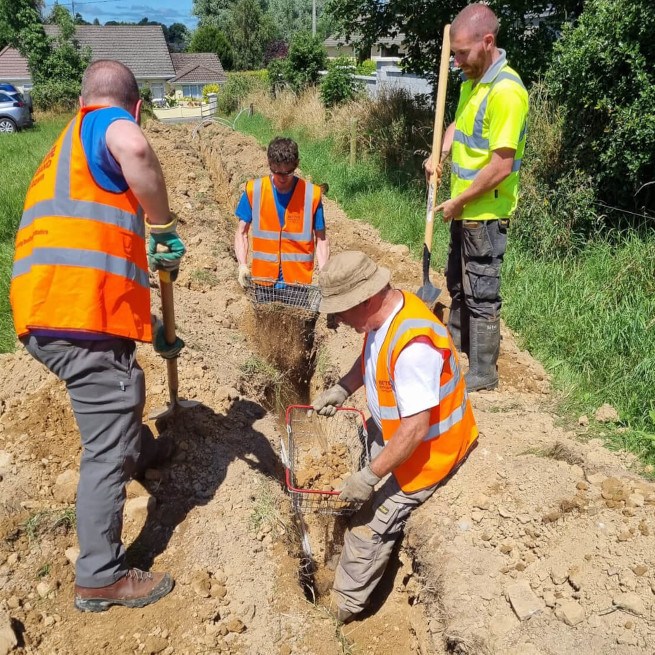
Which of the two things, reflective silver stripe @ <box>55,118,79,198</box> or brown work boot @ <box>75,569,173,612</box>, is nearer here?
reflective silver stripe @ <box>55,118,79,198</box>

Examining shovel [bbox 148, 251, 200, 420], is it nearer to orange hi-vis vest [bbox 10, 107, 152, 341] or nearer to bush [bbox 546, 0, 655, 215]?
orange hi-vis vest [bbox 10, 107, 152, 341]

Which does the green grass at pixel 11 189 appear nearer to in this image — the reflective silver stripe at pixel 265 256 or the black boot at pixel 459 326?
the reflective silver stripe at pixel 265 256

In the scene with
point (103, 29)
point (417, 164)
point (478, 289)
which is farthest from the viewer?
point (103, 29)

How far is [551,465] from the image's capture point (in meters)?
3.11

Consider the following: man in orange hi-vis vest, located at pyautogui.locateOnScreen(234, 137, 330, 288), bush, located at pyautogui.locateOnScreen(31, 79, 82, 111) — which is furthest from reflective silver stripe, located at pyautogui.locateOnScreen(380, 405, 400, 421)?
bush, located at pyautogui.locateOnScreen(31, 79, 82, 111)

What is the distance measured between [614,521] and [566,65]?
484 cm

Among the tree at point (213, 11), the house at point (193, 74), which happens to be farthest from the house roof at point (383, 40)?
the tree at point (213, 11)

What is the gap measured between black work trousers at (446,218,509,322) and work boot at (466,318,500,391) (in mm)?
62

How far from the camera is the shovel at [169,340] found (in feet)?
9.84

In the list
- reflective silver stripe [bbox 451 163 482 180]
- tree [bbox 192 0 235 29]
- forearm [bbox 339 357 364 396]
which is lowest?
forearm [bbox 339 357 364 396]

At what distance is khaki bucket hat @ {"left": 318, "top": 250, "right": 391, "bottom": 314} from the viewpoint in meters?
2.45

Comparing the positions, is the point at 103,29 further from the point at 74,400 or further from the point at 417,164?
the point at 74,400

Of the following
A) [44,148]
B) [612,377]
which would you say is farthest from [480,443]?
[44,148]

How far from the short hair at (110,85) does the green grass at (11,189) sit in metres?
2.96
